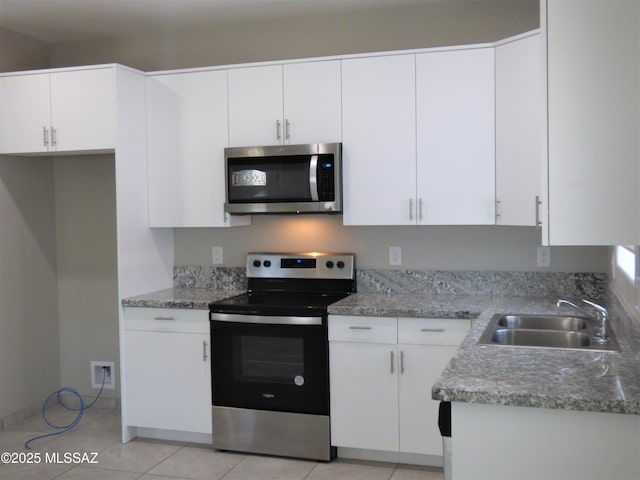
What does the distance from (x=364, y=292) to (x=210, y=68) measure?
1.60m

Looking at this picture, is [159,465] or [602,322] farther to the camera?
[159,465]

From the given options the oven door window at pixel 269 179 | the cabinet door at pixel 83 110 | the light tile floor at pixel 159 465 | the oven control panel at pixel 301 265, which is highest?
the cabinet door at pixel 83 110

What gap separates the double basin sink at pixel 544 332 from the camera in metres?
2.64

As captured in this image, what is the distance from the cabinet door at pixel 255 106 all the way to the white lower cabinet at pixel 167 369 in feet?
3.41

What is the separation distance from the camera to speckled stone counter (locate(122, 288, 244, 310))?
147 inches

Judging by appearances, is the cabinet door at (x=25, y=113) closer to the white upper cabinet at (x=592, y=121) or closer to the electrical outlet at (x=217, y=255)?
the electrical outlet at (x=217, y=255)

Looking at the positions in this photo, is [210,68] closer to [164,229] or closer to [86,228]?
[164,229]

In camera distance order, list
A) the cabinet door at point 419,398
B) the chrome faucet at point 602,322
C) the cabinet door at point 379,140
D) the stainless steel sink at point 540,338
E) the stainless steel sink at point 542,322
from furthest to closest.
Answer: the cabinet door at point 379,140
the cabinet door at point 419,398
the stainless steel sink at point 542,322
the stainless steel sink at point 540,338
the chrome faucet at point 602,322

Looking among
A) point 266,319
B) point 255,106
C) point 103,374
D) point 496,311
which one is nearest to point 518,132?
point 496,311

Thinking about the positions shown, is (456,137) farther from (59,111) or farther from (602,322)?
(59,111)

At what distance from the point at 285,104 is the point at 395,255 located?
1088 millimetres

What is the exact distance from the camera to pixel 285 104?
3805 mm

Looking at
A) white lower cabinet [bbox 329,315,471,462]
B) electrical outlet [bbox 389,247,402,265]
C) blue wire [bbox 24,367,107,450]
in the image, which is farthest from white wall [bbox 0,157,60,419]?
electrical outlet [bbox 389,247,402,265]

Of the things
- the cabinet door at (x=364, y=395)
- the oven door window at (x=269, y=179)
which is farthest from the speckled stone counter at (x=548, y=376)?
the oven door window at (x=269, y=179)
